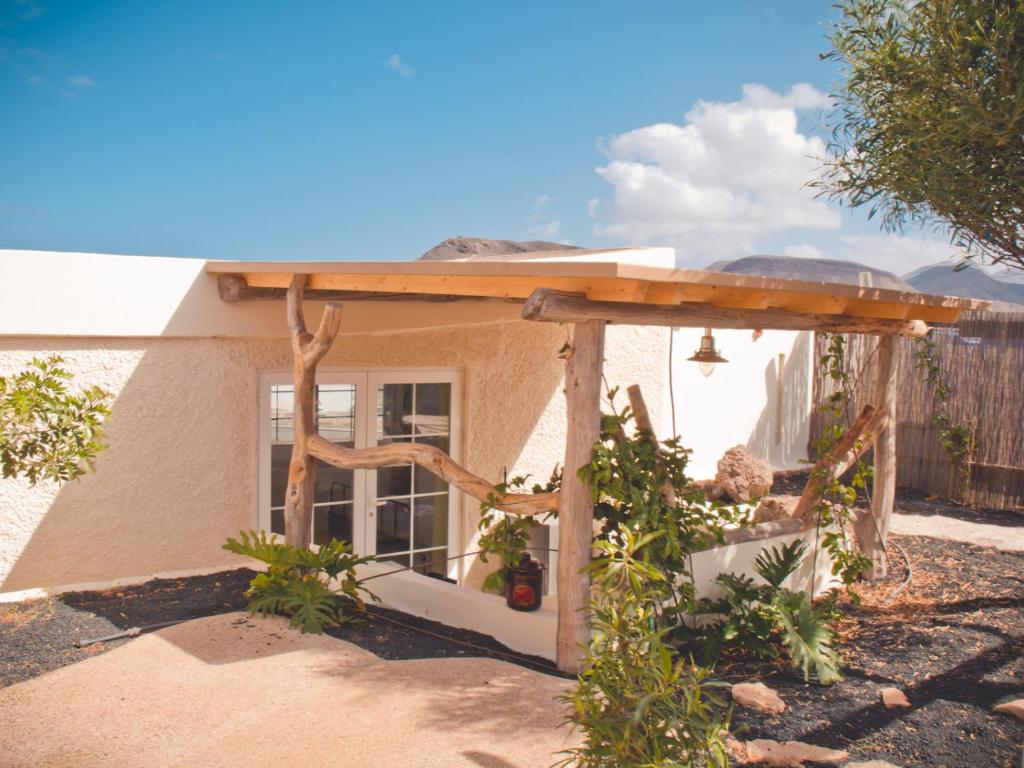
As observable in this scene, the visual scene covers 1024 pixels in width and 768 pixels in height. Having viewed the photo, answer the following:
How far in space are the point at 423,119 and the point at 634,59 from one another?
10.9 meters

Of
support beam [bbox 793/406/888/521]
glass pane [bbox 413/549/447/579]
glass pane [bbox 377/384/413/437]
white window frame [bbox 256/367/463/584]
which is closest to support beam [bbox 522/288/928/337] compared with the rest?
support beam [bbox 793/406/888/521]

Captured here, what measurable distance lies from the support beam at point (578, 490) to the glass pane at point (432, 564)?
3.54m

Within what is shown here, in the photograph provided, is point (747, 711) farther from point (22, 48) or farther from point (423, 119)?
point (423, 119)

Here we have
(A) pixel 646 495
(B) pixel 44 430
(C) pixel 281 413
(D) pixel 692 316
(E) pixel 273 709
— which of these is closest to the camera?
(E) pixel 273 709

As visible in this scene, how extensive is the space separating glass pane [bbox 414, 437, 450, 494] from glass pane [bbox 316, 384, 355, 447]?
2.48 feet

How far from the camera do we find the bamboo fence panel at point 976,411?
1094cm

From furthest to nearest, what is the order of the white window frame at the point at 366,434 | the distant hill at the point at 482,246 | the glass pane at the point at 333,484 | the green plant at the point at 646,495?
the distant hill at the point at 482,246, the glass pane at the point at 333,484, the white window frame at the point at 366,434, the green plant at the point at 646,495

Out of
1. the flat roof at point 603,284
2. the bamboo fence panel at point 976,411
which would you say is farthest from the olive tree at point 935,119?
the bamboo fence panel at point 976,411

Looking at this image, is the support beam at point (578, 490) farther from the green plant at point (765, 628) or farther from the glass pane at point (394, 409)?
the glass pane at point (394, 409)

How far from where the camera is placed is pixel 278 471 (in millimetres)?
7391

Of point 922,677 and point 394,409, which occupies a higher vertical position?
point 394,409

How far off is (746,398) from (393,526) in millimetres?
8015

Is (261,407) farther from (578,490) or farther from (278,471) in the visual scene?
(578,490)

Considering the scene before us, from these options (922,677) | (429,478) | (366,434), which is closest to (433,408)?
(429,478)
